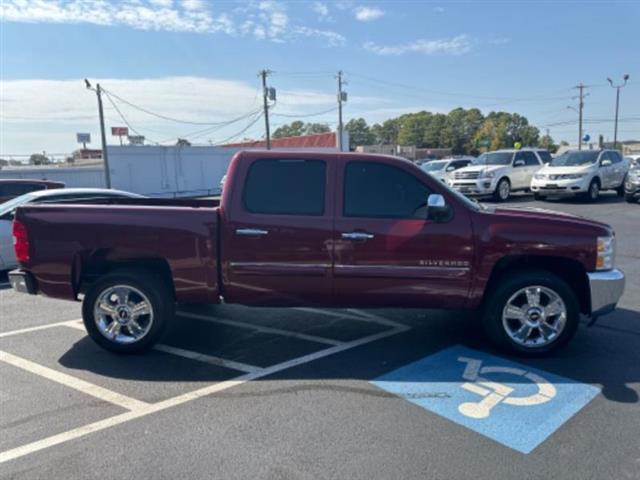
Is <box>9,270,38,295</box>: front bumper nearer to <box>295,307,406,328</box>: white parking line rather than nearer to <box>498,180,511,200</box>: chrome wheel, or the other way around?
<box>295,307,406,328</box>: white parking line

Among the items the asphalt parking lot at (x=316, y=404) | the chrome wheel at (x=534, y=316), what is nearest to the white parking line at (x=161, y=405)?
the asphalt parking lot at (x=316, y=404)

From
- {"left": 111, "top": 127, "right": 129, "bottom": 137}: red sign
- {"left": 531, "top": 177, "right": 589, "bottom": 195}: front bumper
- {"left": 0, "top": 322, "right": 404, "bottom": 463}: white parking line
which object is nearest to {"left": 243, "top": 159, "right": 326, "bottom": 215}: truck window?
{"left": 0, "top": 322, "right": 404, "bottom": 463}: white parking line

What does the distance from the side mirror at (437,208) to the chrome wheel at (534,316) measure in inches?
39.3

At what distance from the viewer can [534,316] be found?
4668mm

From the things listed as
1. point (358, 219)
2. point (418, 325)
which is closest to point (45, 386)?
point (358, 219)

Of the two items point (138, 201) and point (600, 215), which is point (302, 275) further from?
point (600, 215)

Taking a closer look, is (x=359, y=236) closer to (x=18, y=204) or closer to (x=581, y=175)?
(x=18, y=204)

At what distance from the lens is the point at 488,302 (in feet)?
15.4

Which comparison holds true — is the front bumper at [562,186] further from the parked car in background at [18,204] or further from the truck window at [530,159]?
the parked car in background at [18,204]

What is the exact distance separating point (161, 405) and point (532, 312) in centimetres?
334

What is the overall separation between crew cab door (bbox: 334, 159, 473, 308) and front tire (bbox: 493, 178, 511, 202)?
15.0m

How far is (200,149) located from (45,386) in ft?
110

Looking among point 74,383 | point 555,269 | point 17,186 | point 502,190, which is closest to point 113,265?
point 74,383

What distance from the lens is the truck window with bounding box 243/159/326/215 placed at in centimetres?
462
